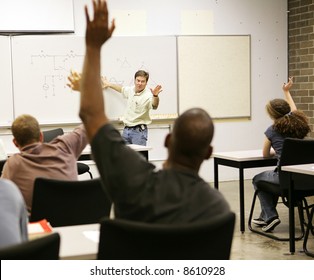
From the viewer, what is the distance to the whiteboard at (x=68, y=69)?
6.80 metres

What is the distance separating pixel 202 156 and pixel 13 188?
2.02ft

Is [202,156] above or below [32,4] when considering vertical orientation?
below

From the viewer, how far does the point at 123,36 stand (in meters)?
7.18

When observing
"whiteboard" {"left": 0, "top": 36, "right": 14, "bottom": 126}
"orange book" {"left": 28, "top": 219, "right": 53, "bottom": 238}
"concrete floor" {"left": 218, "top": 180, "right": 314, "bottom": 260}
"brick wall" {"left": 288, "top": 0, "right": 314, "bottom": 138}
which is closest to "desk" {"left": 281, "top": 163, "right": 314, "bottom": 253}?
"concrete floor" {"left": 218, "top": 180, "right": 314, "bottom": 260}

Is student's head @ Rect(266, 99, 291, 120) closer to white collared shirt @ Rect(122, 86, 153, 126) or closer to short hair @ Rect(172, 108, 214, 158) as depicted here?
white collared shirt @ Rect(122, 86, 153, 126)

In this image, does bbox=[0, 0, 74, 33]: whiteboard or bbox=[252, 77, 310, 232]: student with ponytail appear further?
bbox=[0, 0, 74, 33]: whiteboard

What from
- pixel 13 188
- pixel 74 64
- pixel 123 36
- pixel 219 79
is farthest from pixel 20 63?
pixel 13 188

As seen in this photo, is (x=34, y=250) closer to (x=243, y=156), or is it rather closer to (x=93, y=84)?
(x=93, y=84)

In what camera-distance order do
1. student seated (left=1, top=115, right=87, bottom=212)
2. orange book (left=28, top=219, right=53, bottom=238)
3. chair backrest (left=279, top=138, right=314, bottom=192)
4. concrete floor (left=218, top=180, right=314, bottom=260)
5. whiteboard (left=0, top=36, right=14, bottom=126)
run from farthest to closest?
whiteboard (left=0, top=36, right=14, bottom=126) → chair backrest (left=279, top=138, right=314, bottom=192) → concrete floor (left=218, top=180, right=314, bottom=260) → student seated (left=1, top=115, right=87, bottom=212) → orange book (left=28, top=219, right=53, bottom=238)

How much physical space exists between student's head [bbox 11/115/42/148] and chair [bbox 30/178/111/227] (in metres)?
0.43

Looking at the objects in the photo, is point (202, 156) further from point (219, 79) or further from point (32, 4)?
point (219, 79)

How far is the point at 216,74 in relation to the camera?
A: 764 centimetres

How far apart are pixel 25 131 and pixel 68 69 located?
4049 millimetres

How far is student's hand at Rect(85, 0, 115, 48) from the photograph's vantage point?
1599mm
